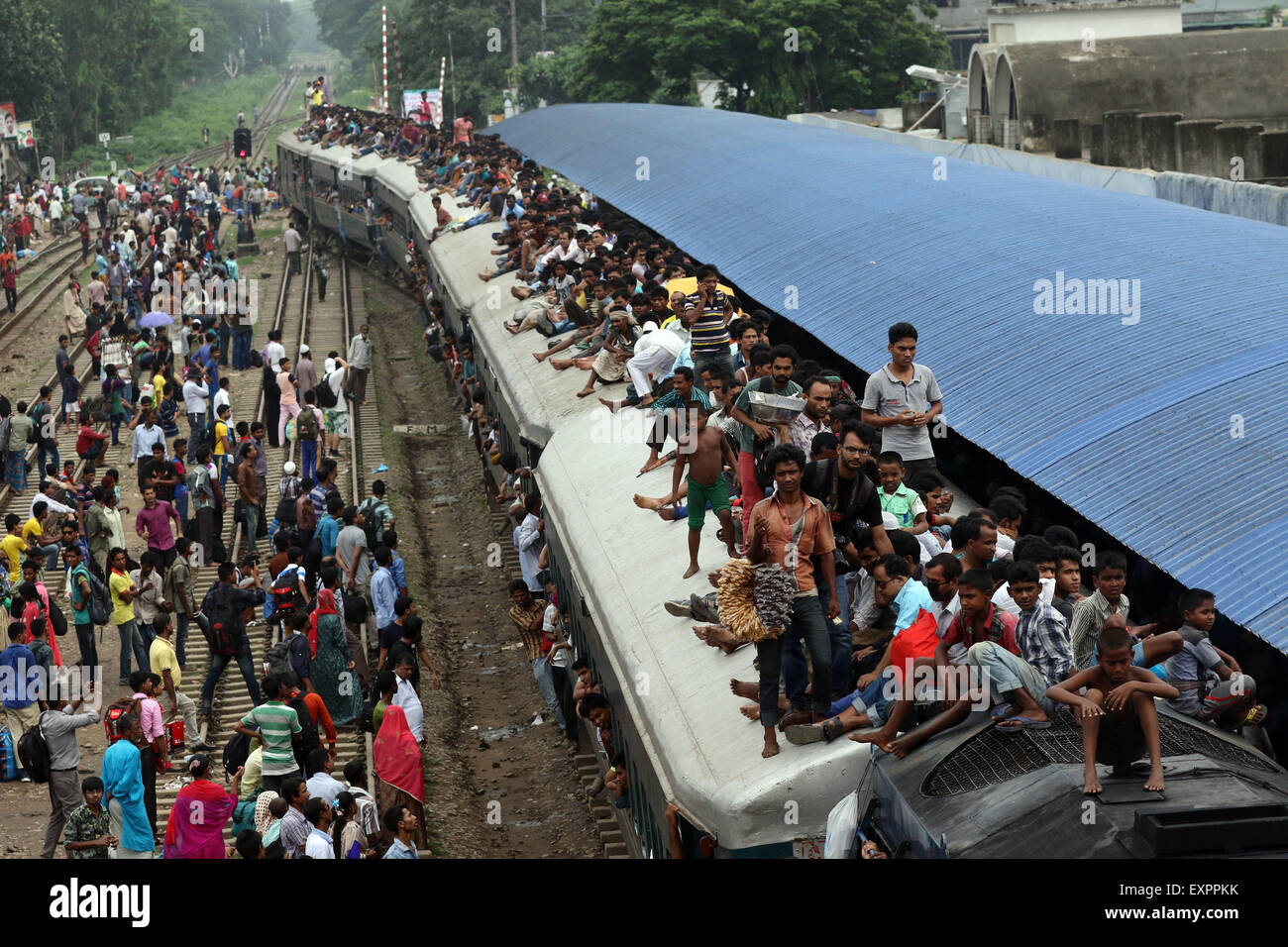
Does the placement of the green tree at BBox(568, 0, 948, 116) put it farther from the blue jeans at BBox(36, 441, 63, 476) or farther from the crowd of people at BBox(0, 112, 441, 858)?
the blue jeans at BBox(36, 441, 63, 476)

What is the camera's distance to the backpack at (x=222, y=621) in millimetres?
12766

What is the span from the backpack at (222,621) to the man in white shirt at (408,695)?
98.4 inches

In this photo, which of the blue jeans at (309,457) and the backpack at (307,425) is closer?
the backpack at (307,425)

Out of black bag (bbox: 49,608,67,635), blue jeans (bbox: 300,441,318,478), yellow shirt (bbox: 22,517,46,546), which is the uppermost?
yellow shirt (bbox: 22,517,46,546)

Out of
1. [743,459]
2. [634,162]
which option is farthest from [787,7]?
[743,459]

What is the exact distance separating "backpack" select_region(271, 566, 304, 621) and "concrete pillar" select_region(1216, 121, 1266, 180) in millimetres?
15779

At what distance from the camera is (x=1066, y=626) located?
22.7ft

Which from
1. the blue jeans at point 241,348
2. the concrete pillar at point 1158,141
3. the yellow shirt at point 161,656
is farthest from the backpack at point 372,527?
the concrete pillar at point 1158,141

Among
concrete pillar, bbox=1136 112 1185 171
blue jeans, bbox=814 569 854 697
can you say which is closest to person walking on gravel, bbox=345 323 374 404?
concrete pillar, bbox=1136 112 1185 171

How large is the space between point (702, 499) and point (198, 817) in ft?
11.6

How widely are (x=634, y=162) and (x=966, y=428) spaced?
53.3ft

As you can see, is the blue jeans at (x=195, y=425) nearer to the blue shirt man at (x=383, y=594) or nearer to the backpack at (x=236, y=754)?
the blue shirt man at (x=383, y=594)

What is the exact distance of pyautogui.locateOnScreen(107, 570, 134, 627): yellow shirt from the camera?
13.7m

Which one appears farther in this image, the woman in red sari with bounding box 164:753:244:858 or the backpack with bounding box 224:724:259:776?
the backpack with bounding box 224:724:259:776
